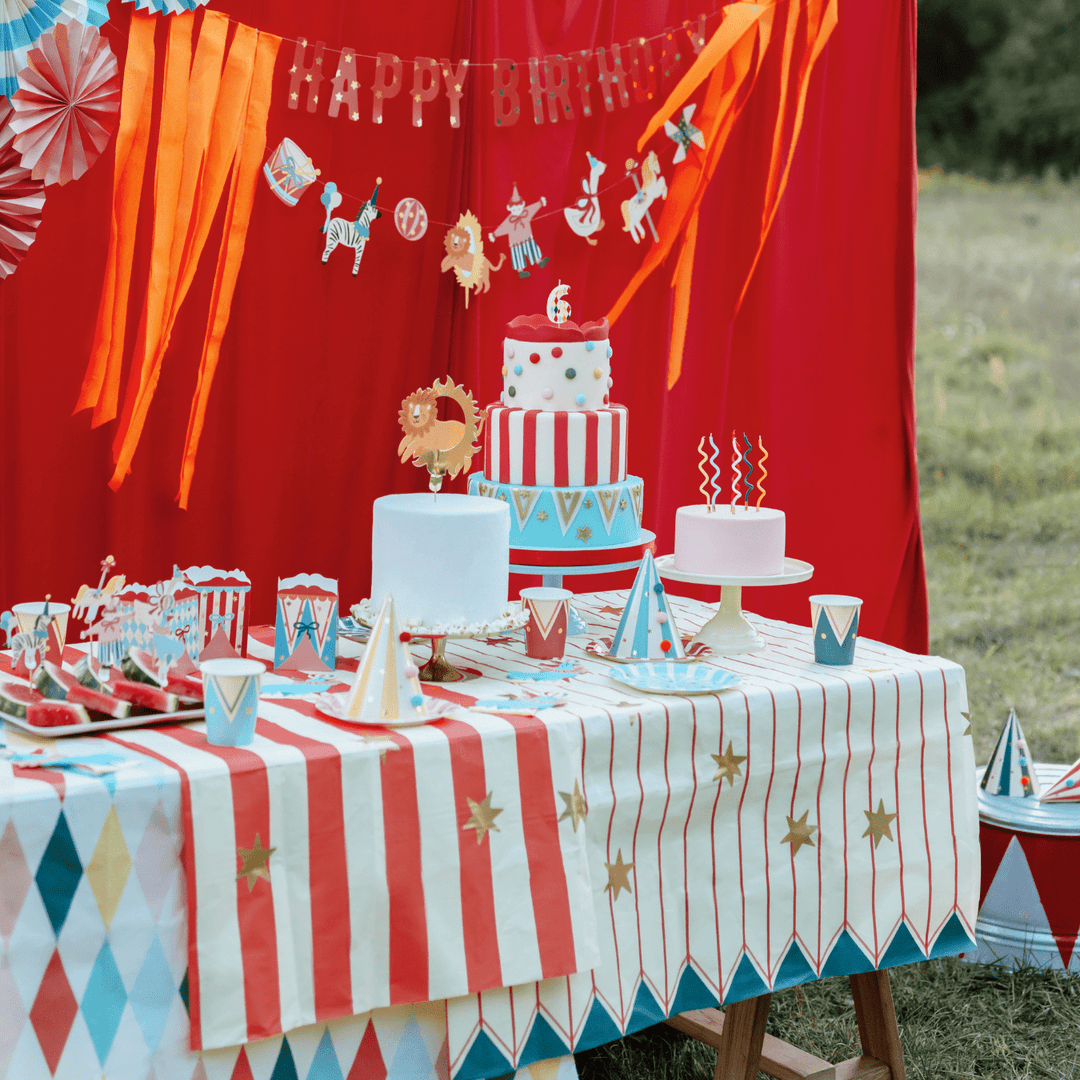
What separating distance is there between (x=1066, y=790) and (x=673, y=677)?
1.18 m

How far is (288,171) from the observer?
2422 millimetres

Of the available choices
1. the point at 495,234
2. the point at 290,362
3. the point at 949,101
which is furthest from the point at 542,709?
the point at 949,101

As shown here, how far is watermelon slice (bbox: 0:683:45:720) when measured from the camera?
158 centimetres

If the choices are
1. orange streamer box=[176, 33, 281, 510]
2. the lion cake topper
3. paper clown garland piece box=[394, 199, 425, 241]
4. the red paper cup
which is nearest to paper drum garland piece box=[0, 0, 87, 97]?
orange streamer box=[176, 33, 281, 510]

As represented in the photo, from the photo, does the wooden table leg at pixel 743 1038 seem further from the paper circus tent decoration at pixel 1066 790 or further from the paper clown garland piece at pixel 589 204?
the paper clown garland piece at pixel 589 204

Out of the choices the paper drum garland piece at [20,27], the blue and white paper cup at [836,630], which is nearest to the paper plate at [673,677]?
the blue and white paper cup at [836,630]

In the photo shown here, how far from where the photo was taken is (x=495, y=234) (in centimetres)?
267

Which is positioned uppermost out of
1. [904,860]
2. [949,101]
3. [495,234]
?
[949,101]

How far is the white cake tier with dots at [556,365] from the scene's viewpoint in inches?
85.6

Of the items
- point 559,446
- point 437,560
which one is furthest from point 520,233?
point 437,560

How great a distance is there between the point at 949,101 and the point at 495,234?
13.6 feet

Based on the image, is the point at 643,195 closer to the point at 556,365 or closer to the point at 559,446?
the point at 556,365

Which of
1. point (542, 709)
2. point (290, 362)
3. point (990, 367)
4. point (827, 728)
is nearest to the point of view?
point (542, 709)

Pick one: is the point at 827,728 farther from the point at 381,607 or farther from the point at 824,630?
the point at 381,607
